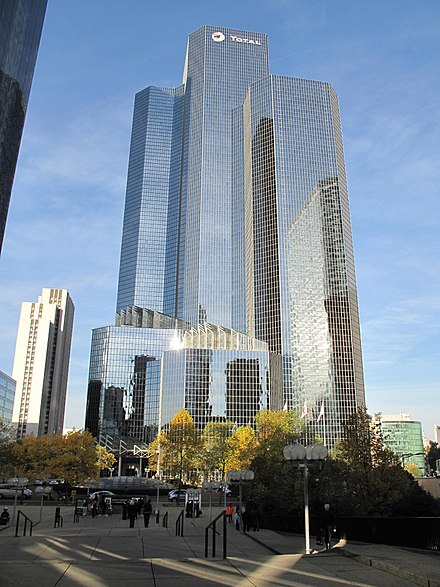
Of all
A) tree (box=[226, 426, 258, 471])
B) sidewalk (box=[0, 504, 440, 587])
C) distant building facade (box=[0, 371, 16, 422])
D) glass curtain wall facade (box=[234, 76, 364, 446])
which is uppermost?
glass curtain wall facade (box=[234, 76, 364, 446])

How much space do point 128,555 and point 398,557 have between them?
8023mm

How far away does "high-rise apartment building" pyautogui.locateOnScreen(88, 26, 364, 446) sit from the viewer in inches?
5512

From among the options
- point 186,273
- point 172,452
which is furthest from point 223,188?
point 172,452

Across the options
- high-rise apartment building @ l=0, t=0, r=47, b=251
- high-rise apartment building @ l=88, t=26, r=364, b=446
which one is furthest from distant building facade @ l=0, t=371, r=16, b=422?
high-rise apartment building @ l=0, t=0, r=47, b=251

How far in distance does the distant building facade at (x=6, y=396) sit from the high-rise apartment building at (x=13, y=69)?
341 feet

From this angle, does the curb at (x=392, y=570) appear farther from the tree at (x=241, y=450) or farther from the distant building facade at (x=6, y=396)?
the distant building facade at (x=6, y=396)

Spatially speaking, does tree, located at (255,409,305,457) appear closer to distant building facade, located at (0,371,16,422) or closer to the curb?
the curb

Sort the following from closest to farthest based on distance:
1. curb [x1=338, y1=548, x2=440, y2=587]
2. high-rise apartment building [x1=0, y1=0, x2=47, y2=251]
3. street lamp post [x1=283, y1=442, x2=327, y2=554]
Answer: curb [x1=338, y1=548, x2=440, y2=587]
street lamp post [x1=283, y1=442, x2=327, y2=554]
high-rise apartment building [x1=0, y1=0, x2=47, y2=251]

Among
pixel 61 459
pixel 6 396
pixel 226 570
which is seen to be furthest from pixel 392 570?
pixel 6 396

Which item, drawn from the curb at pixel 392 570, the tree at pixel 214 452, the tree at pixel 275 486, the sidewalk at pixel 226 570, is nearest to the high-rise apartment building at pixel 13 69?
the tree at pixel 275 486

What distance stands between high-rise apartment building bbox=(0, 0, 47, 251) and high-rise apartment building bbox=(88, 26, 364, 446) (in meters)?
97.1

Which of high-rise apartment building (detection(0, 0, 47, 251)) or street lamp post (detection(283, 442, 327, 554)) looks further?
high-rise apartment building (detection(0, 0, 47, 251))

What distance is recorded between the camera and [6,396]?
461 ft

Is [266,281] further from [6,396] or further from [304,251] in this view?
[6,396]
